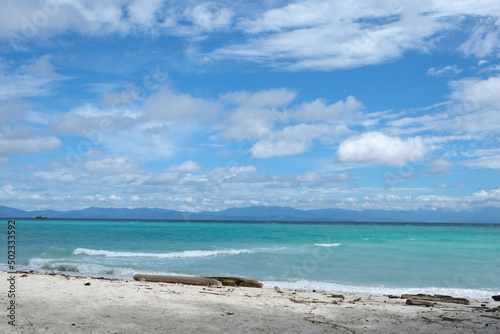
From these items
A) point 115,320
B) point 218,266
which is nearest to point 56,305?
point 115,320

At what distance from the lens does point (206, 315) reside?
25.6ft

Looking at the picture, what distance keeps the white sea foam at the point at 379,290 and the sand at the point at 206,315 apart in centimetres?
397

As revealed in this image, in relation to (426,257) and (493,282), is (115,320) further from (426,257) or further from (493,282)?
(426,257)

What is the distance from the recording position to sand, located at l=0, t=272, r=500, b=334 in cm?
693

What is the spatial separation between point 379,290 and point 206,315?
8911 millimetres

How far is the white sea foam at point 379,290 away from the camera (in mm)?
13992

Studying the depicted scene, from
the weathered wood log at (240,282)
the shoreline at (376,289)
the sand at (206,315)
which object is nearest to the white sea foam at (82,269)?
the shoreline at (376,289)

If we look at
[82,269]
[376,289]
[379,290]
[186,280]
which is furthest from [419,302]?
[82,269]

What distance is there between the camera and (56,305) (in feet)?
26.9

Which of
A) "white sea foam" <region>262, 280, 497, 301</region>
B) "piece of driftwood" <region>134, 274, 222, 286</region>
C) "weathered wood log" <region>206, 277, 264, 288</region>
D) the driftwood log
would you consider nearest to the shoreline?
"white sea foam" <region>262, 280, 497, 301</region>

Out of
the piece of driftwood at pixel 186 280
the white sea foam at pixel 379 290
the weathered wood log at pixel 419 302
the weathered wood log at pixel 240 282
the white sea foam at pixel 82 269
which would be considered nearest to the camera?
the weathered wood log at pixel 419 302

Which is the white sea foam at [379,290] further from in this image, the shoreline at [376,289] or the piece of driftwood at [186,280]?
the piece of driftwood at [186,280]

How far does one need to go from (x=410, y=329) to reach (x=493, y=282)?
12121 mm

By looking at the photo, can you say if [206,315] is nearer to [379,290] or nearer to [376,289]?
[379,290]
